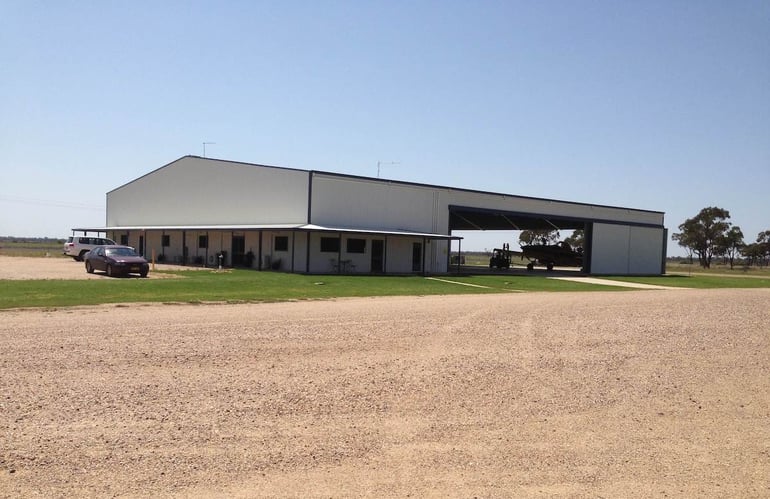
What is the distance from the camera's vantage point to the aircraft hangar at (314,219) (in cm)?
3647

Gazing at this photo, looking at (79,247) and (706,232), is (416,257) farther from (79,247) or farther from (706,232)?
(706,232)

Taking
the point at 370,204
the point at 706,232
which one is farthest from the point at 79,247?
the point at 706,232

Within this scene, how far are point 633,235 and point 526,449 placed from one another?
50163 mm

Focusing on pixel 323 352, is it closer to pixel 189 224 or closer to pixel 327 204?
pixel 327 204

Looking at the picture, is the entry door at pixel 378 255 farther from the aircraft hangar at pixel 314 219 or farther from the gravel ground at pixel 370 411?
the gravel ground at pixel 370 411

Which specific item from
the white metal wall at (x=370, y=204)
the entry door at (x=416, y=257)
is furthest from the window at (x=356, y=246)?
the entry door at (x=416, y=257)

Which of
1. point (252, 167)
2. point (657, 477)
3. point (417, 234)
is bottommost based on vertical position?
point (657, 477)

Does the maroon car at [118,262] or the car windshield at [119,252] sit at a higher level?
the car windshield at [119,252]

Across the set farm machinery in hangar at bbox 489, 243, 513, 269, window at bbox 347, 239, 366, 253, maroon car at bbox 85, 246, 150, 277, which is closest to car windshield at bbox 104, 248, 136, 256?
maroon car at bbox 85, 246, 150, 277

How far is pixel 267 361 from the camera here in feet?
31.6

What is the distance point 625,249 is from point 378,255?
23.7 metres

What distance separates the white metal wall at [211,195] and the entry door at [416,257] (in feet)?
24.7

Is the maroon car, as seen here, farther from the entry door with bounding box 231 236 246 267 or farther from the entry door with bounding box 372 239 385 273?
the entry door with bounding box 372 239 385 273

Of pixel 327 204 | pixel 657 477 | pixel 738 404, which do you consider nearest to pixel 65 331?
pixel 657 477
